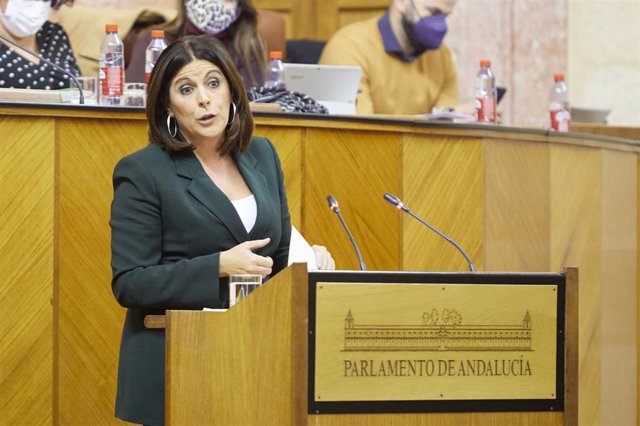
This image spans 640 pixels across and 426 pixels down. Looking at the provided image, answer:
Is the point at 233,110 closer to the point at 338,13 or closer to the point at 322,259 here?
the point at 322,259

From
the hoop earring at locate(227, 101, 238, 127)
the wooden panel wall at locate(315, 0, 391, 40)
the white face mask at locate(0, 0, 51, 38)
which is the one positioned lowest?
the hoop earring at locate(227, 101, 238, 127)

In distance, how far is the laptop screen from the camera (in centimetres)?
500

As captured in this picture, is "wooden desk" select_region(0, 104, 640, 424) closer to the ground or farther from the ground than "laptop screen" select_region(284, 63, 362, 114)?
closer to the ground

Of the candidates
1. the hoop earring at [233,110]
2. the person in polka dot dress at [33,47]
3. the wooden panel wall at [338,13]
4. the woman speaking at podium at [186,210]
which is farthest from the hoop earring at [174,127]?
the wooden panel wall at [338,13]

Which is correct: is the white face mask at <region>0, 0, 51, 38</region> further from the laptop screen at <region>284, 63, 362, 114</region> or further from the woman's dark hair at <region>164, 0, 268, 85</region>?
the laptop screen at <region>284, 63, 362, 114</region>

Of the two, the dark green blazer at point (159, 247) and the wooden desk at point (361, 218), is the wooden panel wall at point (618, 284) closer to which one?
the wooden desk at point (361, 218)

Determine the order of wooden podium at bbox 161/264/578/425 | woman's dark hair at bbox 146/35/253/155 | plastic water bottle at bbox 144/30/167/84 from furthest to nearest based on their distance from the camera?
plastic water bottle at bbox 144/30/167/84, woman's dark hair at bbox 146/35/253/155, wooden podium at bbox 161/264/578/425

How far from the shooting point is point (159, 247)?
277 centimetres

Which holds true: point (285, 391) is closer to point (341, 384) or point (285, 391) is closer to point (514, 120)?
point (341, 384)

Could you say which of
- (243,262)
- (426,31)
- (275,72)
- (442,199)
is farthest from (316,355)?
(426,31)

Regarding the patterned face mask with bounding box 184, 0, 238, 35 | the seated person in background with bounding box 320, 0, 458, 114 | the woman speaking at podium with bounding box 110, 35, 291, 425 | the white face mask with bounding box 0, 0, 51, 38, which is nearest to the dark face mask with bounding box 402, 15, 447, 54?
the seated person in background with bounding box 320, 0, 458, 114

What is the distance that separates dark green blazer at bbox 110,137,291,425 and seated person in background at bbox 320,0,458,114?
10.1 ft

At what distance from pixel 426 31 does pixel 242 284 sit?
10.9ft

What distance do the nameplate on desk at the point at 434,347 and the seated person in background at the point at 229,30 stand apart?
2.96 metres
